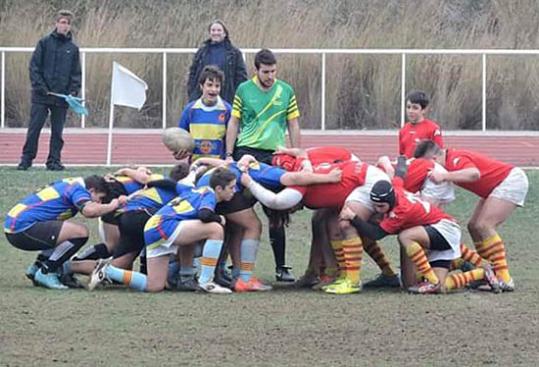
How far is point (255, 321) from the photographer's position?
32.2ft

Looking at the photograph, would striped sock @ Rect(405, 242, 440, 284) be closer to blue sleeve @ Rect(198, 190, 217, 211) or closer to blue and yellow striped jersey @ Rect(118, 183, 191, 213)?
blue sleeve @ Rect(198, 190, 217, 211)

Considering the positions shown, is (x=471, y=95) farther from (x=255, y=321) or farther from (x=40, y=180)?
(x=255, y=321)

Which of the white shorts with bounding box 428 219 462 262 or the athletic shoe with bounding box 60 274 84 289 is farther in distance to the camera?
the athletic shoe with bounding box 60 274 84 289

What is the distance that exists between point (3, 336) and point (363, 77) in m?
17.1

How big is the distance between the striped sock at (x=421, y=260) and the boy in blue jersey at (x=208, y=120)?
211 cm

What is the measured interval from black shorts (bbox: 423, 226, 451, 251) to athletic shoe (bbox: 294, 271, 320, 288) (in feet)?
3.39

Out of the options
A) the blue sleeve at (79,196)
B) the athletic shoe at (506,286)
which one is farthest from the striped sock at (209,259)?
the athletic shoe at (506,286)

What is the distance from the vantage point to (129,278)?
11133 millimetres

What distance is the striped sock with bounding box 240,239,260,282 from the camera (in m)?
11.3

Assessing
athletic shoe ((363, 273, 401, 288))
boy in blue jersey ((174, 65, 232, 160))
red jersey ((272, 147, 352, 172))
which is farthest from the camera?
boy in blue jersey ((174, 65, 232, 160))

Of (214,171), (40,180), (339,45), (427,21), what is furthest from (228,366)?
(427,21)

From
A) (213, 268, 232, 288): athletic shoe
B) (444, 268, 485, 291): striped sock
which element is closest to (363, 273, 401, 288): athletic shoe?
(444, 268, 485, 291): striped sock

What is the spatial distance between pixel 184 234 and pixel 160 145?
38.7 ft

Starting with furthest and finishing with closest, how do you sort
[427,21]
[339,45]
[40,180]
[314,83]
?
1. [427,21]
2. [339,45]
3. [314,83]
4. [40,180]
